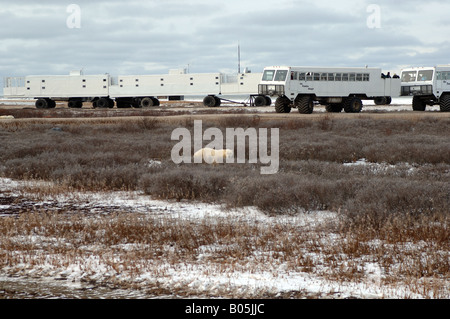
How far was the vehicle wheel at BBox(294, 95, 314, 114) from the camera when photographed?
104 feet

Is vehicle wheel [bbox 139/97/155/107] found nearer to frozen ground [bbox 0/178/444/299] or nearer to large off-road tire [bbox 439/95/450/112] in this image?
large off-road tire [bbox 439/95/450/112]

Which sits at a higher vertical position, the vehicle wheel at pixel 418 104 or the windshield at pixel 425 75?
Result: the windshield at pixel 425 75

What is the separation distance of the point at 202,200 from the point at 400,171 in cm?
568

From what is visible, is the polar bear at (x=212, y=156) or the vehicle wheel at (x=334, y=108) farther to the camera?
the vehicle wheel at (x=334, y=108)

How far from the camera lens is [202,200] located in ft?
37.3

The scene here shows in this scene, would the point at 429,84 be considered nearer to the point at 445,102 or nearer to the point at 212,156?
the point at 445,102

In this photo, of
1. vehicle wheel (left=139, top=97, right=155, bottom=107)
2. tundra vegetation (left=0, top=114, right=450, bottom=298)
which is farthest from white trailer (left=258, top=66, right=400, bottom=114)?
vehicle wheel (left=139, top=97, right=155, bottom=107)

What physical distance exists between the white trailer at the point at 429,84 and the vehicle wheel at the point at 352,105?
3074 mm

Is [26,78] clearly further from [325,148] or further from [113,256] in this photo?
[113,256]

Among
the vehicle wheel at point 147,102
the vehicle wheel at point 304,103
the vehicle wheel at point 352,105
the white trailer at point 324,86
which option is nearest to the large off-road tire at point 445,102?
the white trailer at point 324,86

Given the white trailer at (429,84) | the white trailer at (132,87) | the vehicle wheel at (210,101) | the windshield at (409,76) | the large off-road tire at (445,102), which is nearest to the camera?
the white trailer at (429,84)

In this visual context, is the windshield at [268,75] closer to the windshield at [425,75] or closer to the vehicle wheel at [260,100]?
the windshield at [425,75]

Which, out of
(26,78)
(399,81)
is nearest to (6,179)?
(399,81)

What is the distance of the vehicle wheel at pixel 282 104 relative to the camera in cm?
3275
